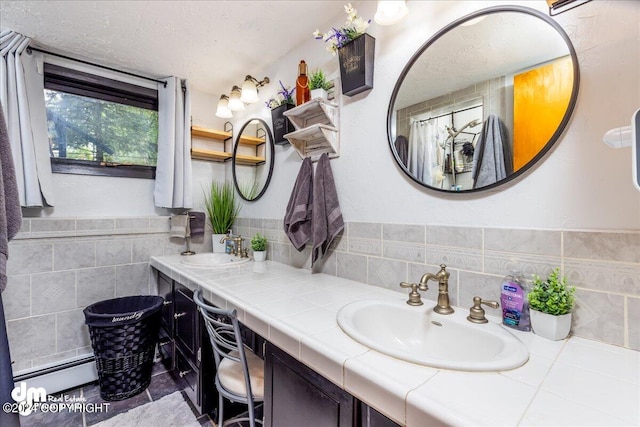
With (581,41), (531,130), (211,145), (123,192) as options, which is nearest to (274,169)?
(211,145)

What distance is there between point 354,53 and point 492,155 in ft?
2.55

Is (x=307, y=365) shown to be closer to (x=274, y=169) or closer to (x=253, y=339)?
(x=253, y=339)

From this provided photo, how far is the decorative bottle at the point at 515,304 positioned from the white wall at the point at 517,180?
19 cm

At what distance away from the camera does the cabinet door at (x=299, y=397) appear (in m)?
0.68

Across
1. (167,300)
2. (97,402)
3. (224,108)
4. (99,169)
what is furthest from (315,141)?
(97,402)

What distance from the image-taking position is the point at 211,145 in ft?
8.07

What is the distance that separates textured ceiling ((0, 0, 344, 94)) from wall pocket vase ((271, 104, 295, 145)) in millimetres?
409

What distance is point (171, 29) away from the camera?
1611 millimetres

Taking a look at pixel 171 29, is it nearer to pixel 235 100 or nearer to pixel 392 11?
pixel 235 100

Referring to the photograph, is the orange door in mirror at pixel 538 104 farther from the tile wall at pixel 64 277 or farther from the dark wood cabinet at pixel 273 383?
the tile wall at pixel 64 277

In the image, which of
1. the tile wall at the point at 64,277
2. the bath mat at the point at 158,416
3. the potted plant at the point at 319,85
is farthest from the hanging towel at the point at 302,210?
the tile wall at the point at 64,277

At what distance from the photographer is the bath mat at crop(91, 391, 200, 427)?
150 cm

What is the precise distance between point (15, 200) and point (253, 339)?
970mm

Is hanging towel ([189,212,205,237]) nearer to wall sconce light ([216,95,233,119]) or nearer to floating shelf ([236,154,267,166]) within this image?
floating shelf ([236,154,267,166])
